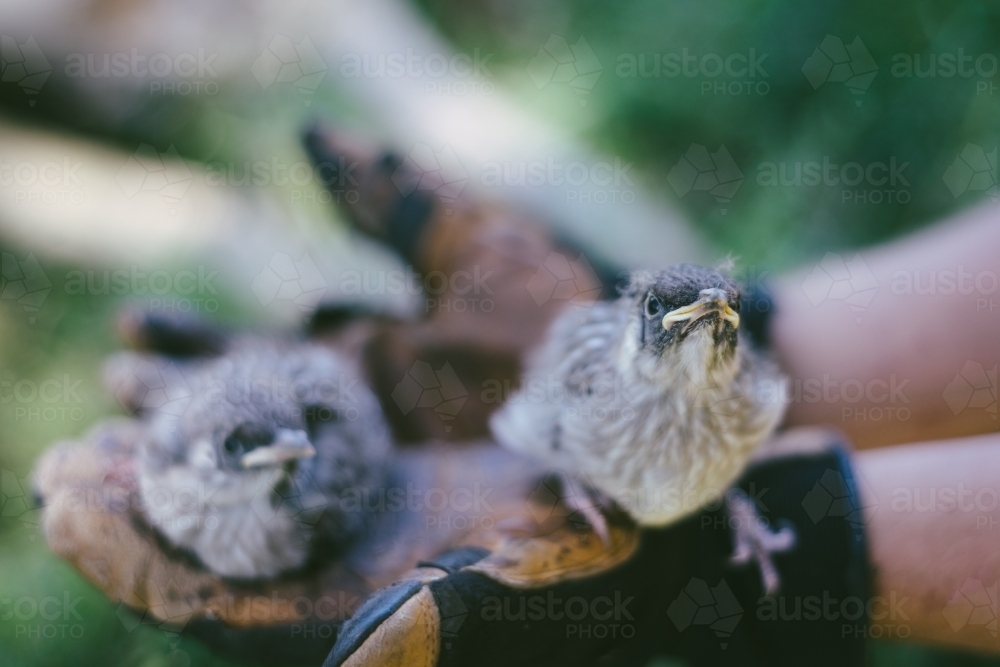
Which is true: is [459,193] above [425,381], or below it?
above

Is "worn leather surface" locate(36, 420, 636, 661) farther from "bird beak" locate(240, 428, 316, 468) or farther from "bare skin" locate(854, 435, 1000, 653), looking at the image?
"bare skin" locate(854, 435, 1000, 653)

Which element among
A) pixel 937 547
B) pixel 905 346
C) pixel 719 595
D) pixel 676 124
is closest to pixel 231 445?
pixel 719 595

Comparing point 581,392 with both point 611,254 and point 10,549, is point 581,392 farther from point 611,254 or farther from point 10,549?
point 10,549

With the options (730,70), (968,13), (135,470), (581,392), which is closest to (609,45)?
(730,70)

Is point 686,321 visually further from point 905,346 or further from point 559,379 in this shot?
point 905,346

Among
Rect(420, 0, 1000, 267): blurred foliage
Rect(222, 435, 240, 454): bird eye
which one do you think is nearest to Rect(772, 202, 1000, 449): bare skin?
Rect(420, 0, 1000, 267): blurred foliage

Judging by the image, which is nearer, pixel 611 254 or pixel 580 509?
pixel 580 509

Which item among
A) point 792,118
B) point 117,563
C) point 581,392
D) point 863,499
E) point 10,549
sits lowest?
point 10,549

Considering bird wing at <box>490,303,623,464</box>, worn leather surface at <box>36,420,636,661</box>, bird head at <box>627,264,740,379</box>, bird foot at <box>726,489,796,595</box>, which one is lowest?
worn leather surface at <box>36,420,636,661</box>
